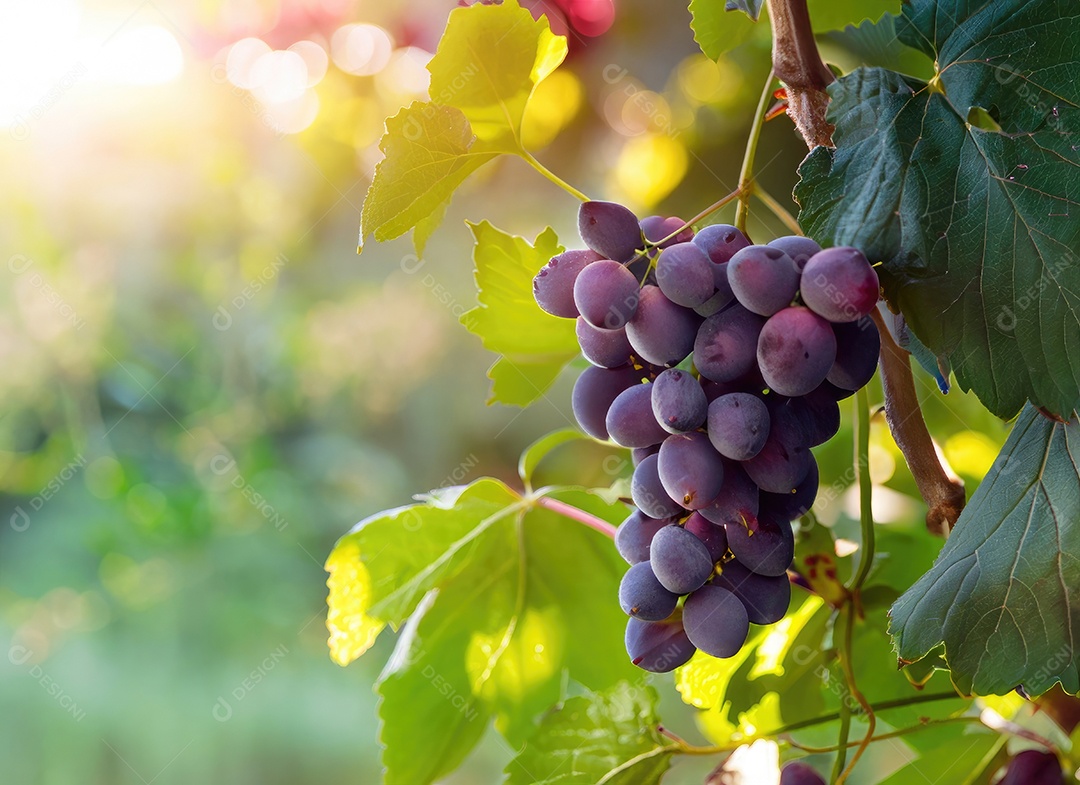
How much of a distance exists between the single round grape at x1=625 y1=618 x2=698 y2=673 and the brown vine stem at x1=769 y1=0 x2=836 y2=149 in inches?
6.2

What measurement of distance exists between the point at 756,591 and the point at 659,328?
91mm

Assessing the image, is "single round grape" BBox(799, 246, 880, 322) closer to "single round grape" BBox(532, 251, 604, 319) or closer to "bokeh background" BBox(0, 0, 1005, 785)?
"single round grape" BBox(532, 251, 604, 319)

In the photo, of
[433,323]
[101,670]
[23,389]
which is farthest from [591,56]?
[101,670]

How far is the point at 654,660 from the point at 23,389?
1209 millimetres

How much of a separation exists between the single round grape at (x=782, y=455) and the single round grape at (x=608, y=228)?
0.07m

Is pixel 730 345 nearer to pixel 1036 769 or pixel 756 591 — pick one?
pixel 756 591

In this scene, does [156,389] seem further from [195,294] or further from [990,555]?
[990,555]

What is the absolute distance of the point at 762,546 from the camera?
263 mm

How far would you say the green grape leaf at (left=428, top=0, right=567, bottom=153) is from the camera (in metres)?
0.28

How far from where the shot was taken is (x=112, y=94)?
1.25 metres

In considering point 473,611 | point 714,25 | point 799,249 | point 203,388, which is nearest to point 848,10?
point 714,25

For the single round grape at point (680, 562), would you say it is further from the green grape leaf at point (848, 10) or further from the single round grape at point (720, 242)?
the green grape leaf at point (848, 10)

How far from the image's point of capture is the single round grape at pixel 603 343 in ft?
0.86

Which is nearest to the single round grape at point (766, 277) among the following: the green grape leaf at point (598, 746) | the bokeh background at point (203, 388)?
the green grape leaf at point (598, 746)
